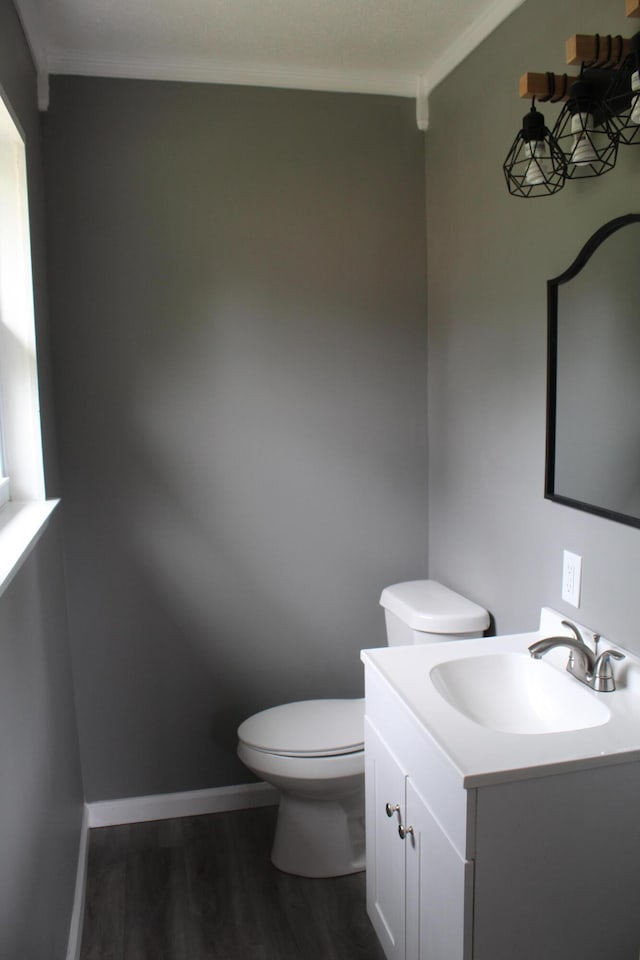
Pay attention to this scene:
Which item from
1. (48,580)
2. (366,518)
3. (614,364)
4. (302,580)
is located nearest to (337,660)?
(302,580)

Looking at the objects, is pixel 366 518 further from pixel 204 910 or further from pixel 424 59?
pixel 424 59

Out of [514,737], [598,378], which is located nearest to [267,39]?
[598,378]

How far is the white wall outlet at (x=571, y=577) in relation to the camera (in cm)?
183

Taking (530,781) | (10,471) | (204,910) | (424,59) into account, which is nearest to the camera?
(530,781)

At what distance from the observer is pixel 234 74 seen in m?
2.48

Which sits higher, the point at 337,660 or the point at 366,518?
the point at 366,518

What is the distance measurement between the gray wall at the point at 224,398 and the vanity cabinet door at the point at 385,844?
2.84 feet

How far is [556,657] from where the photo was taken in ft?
5.97

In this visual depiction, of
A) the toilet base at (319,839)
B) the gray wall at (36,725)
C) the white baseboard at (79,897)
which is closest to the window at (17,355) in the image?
the gray wall at (36,725)

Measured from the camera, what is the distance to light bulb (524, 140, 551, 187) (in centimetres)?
170

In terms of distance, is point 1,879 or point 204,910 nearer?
point 1,879

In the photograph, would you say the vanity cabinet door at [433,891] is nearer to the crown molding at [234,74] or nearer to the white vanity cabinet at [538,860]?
the white vanity cabinet at [538,860]

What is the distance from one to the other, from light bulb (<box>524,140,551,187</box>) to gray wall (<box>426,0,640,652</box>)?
3.6 inches

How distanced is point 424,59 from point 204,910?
265 centimetres
